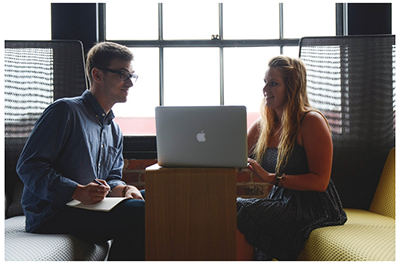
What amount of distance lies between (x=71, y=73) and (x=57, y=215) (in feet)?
3.35

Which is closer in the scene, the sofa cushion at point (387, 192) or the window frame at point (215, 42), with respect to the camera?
→ the sofa cushion at point (387, 192)

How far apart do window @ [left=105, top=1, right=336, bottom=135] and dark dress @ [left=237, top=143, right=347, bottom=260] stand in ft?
2.84

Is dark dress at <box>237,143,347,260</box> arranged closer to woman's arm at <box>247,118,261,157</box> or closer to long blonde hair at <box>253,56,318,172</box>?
long blonde hair at <box>253,56,318,172</box>

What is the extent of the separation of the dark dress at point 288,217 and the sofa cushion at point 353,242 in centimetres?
5

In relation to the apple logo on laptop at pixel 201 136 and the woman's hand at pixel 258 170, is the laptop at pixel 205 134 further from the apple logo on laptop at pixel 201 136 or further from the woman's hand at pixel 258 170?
the woman's hand at pixel 258 170

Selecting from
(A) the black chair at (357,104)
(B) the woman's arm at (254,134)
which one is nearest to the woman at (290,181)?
(B) the woman's arm at (254,134)

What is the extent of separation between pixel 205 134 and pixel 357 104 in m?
1.27

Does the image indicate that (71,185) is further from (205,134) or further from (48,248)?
(205,134)

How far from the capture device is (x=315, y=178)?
142 centimetres

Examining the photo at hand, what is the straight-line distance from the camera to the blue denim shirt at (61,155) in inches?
49.5

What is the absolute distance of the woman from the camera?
54.7 inches

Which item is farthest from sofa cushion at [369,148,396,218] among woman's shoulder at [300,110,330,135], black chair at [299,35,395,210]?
woman's shoulder at [300,110,330,135]

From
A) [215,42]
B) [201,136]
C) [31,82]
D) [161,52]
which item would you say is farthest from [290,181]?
[31,82]

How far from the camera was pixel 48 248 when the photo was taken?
115cm
